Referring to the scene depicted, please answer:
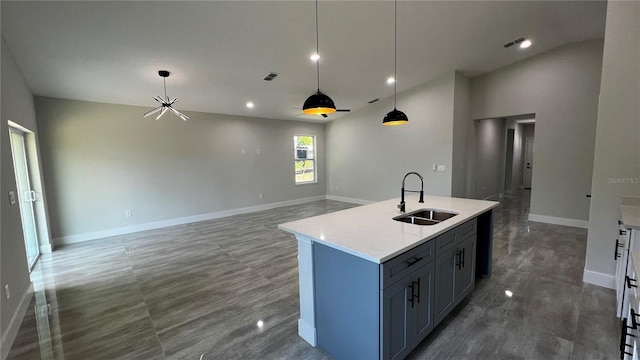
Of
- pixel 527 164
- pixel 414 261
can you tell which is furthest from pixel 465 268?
pixel 527 164

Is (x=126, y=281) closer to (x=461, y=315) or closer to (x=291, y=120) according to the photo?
(x=461, y=315)

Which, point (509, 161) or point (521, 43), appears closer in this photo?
point (521, 43)

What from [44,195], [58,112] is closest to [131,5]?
[58,112]

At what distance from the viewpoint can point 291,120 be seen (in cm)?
773

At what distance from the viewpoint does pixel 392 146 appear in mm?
6793

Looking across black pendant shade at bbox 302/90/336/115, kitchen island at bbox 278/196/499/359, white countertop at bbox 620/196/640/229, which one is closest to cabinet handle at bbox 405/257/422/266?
kitchen island at bbox 278/196/499/359

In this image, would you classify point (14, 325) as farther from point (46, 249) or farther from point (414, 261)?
point (414, 261)

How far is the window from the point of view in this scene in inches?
319

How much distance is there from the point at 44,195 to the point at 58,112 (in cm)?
143

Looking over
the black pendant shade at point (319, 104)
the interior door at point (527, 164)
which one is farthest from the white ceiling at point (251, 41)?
the interior door at point (527, 164)

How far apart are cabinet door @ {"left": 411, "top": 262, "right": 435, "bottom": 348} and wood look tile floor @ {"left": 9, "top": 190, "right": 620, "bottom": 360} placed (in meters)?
0.19

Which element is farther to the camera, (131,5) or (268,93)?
(268,93)

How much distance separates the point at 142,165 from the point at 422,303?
5694mm

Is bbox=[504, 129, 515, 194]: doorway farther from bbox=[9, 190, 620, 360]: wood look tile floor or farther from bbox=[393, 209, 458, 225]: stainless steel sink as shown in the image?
bbox=[393, 209, 458, 225]: stainless steel sink
